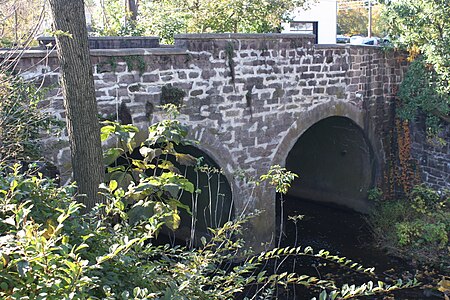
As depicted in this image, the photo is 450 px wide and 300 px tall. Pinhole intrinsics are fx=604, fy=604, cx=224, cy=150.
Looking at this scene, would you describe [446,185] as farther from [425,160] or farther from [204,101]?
[204,101]

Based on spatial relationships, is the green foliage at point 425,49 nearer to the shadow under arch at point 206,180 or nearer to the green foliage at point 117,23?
the shadow under arch at point 206,180

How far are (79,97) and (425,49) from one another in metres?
8.13

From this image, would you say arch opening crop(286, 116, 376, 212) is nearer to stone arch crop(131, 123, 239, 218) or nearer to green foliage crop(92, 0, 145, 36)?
stone arch crop(131, 123, 239, 218)

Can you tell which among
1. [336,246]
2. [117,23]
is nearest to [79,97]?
[336,246]

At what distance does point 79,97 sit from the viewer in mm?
4008

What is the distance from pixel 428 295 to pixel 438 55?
4.21 metres

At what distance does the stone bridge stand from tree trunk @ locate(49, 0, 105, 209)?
6.81 feet

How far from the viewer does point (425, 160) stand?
1142 cm

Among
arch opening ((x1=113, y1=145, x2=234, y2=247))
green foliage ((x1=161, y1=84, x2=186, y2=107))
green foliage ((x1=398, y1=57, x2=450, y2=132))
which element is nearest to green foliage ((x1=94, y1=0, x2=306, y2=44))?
green foliage ((x1=398, y1=57, x2=450, y2=132))

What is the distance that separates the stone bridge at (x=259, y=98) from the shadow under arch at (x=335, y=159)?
0.03 meters

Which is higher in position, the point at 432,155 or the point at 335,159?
the point at 432,155

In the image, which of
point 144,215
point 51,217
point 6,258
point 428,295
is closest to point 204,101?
point 428,295

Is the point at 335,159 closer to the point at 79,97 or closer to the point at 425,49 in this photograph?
the point at 425,49

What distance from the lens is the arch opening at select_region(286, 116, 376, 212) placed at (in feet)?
38.7
